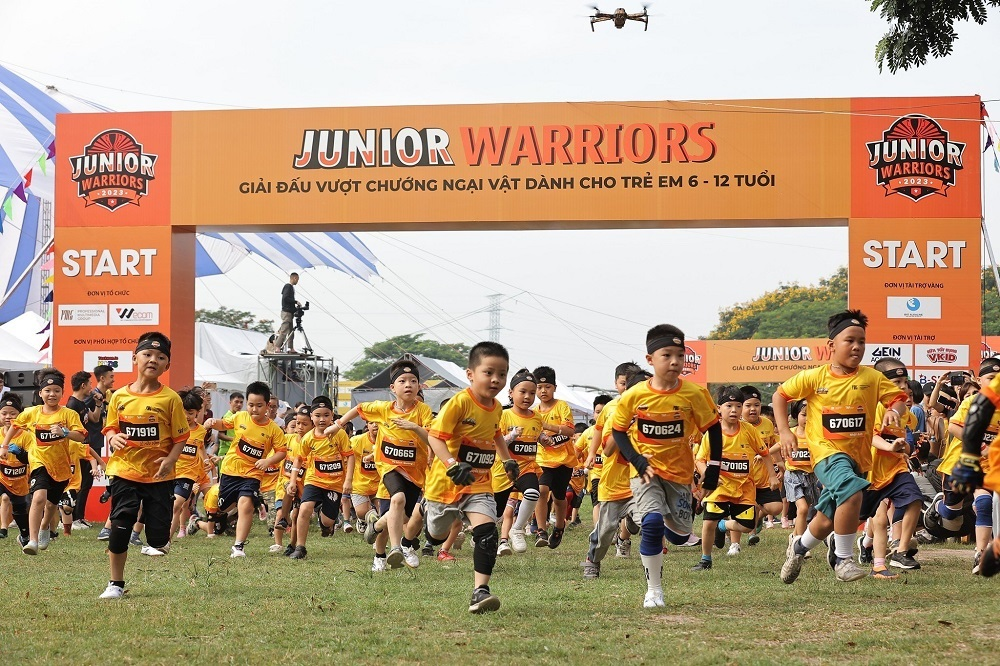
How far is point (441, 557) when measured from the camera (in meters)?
11.8

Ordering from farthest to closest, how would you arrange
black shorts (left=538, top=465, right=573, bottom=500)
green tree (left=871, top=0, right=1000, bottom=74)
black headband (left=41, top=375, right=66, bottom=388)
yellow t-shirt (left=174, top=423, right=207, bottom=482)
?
yellow t-shirt (left=174, top=423, right=207, bottom=482)
black shorts (left=538, top=465, right=573, bottom=500)
black headband (left=41, top=375, right=66, bottom=388)
green tree (left=871, top=0, right=1000, bottom=74)

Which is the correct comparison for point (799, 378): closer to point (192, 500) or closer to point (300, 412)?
point (300, 412)

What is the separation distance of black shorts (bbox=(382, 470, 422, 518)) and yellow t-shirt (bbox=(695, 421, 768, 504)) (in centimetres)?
280

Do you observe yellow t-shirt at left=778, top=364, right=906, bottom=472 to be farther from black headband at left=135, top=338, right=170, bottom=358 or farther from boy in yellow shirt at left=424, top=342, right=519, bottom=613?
black headband at left=135, top=338, right=170, bottom=358

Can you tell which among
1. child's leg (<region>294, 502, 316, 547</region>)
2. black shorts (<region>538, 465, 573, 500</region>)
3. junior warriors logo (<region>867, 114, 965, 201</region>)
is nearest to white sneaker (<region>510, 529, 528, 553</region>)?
black shorts (<region>538, 465, 573, 500</region>)

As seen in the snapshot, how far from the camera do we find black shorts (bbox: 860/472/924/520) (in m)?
9.11

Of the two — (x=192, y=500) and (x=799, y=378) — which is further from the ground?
(x=799, y=378)

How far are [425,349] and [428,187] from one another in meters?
70.1

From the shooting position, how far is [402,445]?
10.8 m

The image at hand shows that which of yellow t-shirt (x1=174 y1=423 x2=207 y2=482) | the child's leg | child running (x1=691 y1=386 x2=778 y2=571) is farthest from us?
yellow t-shirt (x1=174 y1=423 x2=207 y2=482)

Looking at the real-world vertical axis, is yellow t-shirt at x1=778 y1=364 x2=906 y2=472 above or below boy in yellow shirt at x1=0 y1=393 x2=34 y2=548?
above

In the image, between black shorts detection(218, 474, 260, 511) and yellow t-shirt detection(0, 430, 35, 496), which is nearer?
black shorts detection(218, 474, 260, 511)

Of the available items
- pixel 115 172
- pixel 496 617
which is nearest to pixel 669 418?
pixel 496 617

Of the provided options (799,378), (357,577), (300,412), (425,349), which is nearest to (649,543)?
(799,378)
